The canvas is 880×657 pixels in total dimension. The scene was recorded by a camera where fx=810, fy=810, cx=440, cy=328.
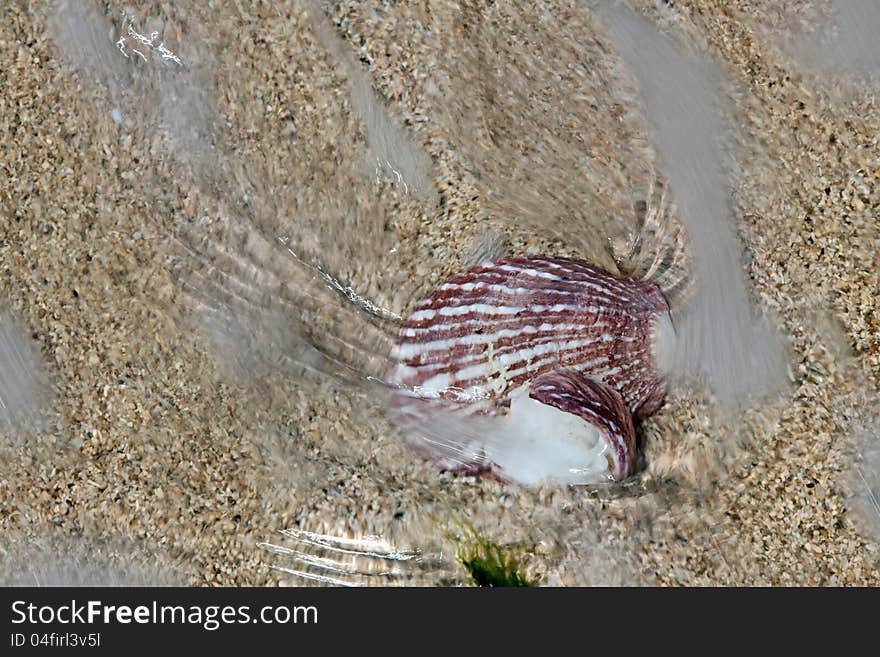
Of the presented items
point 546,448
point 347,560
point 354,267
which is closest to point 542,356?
point 546,448

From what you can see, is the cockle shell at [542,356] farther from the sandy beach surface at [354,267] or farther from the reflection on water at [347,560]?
the reflection on water at [347,560]

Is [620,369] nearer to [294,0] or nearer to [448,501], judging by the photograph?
[448,501]

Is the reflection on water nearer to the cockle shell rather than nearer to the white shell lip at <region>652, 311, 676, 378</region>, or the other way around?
the cockle shell

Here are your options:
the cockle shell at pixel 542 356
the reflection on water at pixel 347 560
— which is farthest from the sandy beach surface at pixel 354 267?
the cockle shell at pixel 542 356

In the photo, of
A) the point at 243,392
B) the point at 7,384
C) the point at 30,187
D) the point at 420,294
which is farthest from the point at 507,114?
the point at 7,384

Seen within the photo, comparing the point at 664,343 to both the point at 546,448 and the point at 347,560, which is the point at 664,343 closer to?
the point at 546,448
